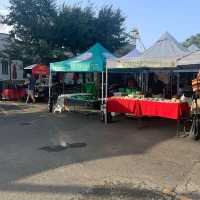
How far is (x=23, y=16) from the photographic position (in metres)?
25.9

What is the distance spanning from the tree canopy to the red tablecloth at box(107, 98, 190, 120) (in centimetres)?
1219

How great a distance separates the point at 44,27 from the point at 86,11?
366 centimetres

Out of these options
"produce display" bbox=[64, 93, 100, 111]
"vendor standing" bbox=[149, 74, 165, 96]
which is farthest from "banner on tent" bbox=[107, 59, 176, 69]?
"vendor standing" bbox=[149, 74, 165, 96]

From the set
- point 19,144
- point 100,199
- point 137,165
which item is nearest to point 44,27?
point 19,144

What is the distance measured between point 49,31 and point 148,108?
15126 millimetres

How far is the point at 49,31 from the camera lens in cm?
Answer: 2552

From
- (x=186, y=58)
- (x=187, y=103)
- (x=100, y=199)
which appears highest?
(x=186, y=58)

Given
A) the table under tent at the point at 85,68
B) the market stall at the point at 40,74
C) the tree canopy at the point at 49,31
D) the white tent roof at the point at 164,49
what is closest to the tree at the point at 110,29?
the tree canopy at the point at 49,31

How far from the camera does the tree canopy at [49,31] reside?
25312mm

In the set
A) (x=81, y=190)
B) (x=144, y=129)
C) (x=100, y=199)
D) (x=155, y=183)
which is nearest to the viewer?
(x=100, y=199)

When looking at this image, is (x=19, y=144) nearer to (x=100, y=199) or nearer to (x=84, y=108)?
(x=100, y=199)

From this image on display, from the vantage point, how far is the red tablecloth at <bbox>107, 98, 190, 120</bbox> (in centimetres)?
1118

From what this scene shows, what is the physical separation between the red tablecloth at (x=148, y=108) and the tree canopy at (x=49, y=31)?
480 inches

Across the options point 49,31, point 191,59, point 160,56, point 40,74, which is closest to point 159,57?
point 160,56
